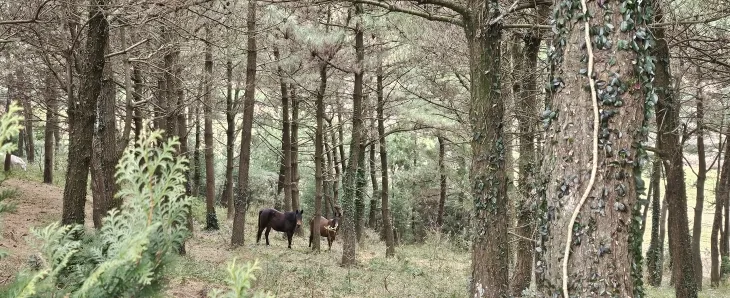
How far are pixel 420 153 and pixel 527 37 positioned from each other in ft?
69.9

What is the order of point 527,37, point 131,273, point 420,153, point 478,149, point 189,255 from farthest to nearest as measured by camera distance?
point 420,153 → point 189,255 → point 527,37 → point 478,149 → point 131,273

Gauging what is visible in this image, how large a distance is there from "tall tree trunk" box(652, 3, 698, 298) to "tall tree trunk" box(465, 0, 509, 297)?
9.88ft

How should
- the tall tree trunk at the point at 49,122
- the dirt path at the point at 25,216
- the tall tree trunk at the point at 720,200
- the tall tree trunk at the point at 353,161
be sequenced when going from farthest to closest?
the tall tree trunk at the point at 720,200
the tall tree trunk at the point at 49,122
the tall tree trunk at the point at 353,161
the dirt path at the point at 25,216

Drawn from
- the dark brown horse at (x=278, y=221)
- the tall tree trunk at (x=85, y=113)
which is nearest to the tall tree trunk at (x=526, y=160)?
the tall tree trunk at (x=85, y=113)

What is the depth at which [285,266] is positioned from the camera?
12633 millimetres

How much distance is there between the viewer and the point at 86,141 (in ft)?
23.5

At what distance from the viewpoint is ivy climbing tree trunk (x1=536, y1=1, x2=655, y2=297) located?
167 inches

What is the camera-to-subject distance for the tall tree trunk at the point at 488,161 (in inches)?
276

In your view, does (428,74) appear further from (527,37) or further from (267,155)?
(267,155)

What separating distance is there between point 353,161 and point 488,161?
7387mm

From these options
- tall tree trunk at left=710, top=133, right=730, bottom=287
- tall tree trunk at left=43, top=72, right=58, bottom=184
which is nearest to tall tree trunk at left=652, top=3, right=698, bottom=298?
tall tree trunk at left=710, top=133, right=730, bottom=287

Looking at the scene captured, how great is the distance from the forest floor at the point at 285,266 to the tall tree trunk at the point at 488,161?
2.94m

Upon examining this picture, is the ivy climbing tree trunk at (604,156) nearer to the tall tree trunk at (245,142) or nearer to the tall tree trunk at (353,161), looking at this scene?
the tall tree trunk at (353,161)

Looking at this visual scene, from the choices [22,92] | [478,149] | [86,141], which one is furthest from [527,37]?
[22,92]
